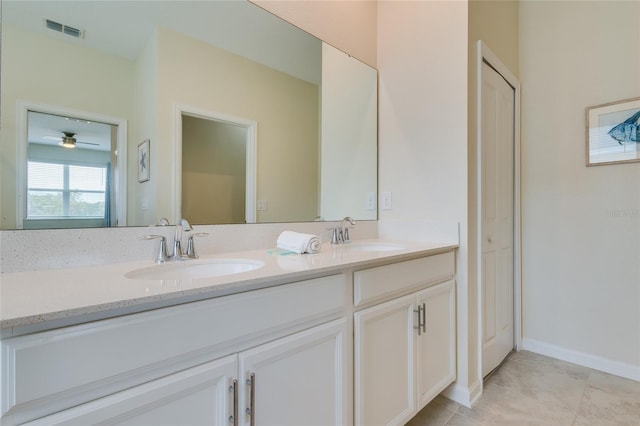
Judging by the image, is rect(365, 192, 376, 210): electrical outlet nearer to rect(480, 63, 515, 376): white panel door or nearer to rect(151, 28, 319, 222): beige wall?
rect(151, 28, 319, 222): beige wall

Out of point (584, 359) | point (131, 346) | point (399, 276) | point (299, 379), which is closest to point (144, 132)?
point (131, 346)

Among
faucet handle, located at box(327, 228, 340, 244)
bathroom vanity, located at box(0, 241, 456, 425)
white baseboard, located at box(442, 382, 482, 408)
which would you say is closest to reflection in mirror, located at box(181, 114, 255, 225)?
bathroom vanity, located at box(0, 241, 456, 425)

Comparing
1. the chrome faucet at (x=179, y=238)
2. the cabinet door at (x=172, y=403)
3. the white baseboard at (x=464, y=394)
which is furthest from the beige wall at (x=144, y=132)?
the white baseboard at (x=464, y=394)

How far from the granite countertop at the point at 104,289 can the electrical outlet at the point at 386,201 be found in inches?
36.6

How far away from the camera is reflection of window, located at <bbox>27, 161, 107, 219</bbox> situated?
0.93m

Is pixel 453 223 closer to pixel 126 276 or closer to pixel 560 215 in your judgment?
pixel 560 215

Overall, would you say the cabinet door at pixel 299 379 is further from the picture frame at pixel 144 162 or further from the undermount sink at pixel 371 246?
the picture frame at pixel 144 162

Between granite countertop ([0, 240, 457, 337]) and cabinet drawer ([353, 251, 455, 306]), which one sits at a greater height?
granite countertop ([0, 240, 457, 337])

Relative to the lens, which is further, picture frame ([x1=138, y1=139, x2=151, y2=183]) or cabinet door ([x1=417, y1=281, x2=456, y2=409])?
cabinet door ([x1=417, y1=281, x2=456, y2=409])

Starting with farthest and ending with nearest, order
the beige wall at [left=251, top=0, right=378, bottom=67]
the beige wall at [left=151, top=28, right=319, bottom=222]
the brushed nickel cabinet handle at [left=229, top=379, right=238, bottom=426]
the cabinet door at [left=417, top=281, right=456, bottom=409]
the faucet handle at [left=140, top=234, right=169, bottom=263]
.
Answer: the beige wall at [left=251, top=0, right=378, bottom=67]
the cabinet door at [left=417, top=281, right=456, bottom=409]
the beige wall at [left=151, top=28, right=319, bottom=222]
the faucet handle at [left=140, top=234, right=169, bottom=263]
the brushed nickel cabinet handle at [left=229, top=379, right=238, bottom=426]

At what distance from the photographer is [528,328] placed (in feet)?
7.45

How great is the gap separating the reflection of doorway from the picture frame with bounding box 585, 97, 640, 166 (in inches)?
105

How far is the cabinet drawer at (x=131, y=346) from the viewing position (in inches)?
20.9

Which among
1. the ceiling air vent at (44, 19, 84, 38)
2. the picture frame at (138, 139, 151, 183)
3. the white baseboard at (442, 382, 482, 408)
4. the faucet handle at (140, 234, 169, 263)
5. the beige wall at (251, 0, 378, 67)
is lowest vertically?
the white baseboard at (442, 382, 482, 408)
